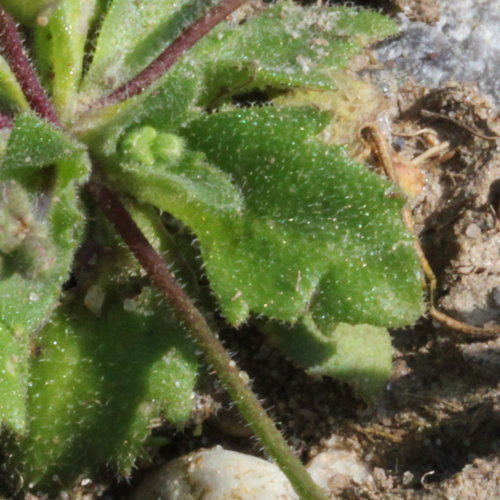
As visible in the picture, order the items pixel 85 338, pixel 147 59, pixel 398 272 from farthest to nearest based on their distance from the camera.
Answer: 1. pixel 147 59
2. pixel 85 338
3. pixel 398 272

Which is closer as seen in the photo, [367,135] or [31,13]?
[31,13]

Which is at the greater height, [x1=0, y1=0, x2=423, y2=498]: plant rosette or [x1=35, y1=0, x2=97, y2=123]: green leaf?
[x1=35, y1=0, x2=97, y2=123]: green leaf

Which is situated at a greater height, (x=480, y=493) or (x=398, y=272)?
(x=398, y=272)

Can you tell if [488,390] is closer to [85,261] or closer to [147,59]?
[85,261]

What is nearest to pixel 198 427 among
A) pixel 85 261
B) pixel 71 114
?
pixel 85 261

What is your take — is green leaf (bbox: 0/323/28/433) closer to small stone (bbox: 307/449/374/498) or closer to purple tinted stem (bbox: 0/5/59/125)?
purple tinted stem (bbox: 0/5/59/125)

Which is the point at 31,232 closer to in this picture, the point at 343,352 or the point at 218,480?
the point at 218,480

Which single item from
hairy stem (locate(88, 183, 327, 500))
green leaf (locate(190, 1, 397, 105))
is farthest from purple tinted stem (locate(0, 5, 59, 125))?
green leaf (locate(190, 1, 397, 105))
